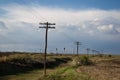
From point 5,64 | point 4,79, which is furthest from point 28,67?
point 4,79

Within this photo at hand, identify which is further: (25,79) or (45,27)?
(45,27)

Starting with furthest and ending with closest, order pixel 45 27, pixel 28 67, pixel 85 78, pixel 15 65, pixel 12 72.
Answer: pixel 28 67 < pixel 15 65 < pixel 12 72 < pixel 45 27 < pixel 85 78

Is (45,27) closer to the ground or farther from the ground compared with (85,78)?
farther from the ground

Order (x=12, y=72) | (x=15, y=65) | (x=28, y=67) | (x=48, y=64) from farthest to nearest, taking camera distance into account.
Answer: (x=48, y=64) → (x=28, y=67) → (x=15, y=65) → (x=12, y=72)

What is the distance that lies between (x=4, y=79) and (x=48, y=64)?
108ft

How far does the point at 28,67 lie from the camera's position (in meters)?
62.6

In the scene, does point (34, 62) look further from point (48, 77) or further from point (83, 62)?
point (48, 77)

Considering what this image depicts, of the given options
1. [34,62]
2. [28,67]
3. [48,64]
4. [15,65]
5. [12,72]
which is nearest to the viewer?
[12,72]

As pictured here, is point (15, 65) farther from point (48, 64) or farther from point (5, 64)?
point (48, 64)

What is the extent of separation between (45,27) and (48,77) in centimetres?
1341

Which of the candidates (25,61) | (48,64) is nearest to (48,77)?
(25,61)

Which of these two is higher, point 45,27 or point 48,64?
point 45,27

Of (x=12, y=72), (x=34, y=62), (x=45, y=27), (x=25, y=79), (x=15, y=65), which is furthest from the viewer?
(x=34, y=62)

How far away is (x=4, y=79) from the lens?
4162 cm
